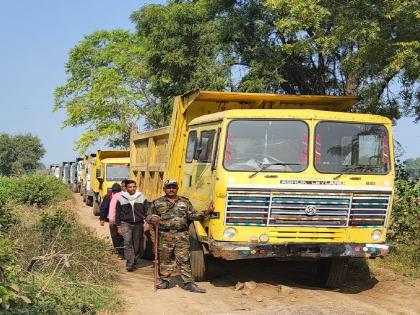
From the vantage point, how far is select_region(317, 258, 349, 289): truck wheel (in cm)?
866

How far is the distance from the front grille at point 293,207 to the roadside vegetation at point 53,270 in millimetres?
1949

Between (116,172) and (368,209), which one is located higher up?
(116,172)

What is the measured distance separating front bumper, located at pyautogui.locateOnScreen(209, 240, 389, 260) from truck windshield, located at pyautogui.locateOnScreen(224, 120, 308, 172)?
989 mm

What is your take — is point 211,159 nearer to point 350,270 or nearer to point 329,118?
point 329,118

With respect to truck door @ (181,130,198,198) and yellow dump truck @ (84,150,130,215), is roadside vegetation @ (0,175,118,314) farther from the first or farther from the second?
yellow dump truck @ (84,150,130,215)

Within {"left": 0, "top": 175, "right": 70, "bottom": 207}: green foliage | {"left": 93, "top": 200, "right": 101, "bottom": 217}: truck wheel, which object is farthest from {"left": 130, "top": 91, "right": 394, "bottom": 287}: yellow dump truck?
{"left": 0, "top": 175, "right": 70, "bottom": 207}: green foliage

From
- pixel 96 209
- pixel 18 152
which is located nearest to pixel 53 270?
pixel 96 209

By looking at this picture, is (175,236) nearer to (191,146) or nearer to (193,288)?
(193,288)

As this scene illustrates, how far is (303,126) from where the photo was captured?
8047mm

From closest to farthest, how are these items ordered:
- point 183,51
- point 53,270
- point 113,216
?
point 53,270 < point 113,216 < point 183,51

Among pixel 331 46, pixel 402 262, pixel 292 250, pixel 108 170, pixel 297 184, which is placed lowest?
pixel 402 262

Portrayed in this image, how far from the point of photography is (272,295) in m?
8.12

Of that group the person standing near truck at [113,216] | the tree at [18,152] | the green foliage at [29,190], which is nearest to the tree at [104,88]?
the green foliage at [29,190]

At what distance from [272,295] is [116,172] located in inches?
586
